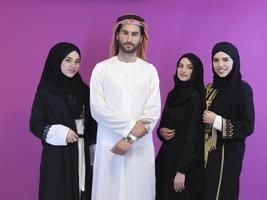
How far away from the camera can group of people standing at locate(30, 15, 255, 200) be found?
2.20 m

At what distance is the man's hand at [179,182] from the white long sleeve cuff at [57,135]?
71 centimetres

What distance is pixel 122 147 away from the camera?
84.5 inches

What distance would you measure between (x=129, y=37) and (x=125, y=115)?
0.48 metres

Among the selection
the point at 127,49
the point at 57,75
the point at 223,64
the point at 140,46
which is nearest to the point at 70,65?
the point at 57,75

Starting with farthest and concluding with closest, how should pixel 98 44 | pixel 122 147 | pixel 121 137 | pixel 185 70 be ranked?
pixel 98 44
pixel 185 70
pixel 121 137
pixel 122 147

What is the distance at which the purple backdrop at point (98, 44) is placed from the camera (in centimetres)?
279

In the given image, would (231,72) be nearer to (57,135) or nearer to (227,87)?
(227,87)

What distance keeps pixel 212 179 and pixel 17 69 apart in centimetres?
164

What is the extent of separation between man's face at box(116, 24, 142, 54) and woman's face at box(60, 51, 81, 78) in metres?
0.31

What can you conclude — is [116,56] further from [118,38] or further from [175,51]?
[175,51]

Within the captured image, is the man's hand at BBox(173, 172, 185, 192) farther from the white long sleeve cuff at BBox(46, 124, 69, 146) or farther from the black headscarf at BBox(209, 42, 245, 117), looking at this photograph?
the white long sleeve cuff at BBox(46, 124, 69, 146)

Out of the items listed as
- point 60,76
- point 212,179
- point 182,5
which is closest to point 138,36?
point 60,76

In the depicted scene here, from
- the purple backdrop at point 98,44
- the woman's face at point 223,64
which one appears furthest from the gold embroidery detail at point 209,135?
the purple backdrop at point 98,44

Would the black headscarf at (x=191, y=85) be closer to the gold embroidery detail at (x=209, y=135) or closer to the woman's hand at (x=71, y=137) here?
the gold embroidery detail at (x=209, y=135)
